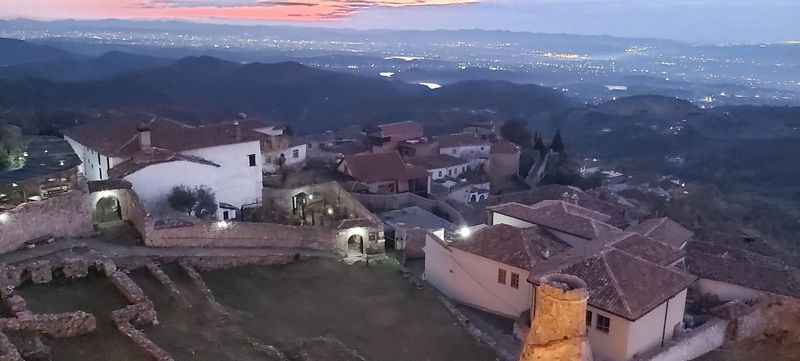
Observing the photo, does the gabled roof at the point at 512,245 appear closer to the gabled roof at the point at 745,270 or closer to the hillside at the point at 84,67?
the gabled roof at the point at 745,270

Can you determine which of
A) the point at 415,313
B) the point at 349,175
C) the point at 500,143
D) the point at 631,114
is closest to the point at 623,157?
the point at 631,114

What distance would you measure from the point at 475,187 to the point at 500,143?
9048mm

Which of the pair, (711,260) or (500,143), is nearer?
(711,260)

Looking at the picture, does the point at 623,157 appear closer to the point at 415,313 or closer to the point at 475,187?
the point at 475,187

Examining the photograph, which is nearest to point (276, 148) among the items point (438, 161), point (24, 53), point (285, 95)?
point (438, 161)

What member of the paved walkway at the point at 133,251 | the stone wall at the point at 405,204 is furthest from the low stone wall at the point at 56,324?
the stone wall at the point at 405,204

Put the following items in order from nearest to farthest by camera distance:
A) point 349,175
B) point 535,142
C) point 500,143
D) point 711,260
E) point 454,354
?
1. point 454,354
2. point 711,260
3. point 349,175
4. point 500,143
5. point 535,142

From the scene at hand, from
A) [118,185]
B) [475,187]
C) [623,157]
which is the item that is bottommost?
[623,157]

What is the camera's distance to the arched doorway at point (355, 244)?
27.6m

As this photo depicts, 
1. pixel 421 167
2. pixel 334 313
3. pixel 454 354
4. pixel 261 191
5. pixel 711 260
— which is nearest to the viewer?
pixel 454 354

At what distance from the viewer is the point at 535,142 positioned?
58688 millimetres

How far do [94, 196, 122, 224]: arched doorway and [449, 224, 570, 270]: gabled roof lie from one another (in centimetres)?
1358

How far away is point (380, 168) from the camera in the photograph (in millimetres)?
41031

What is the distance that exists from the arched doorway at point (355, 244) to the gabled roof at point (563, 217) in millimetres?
6060
